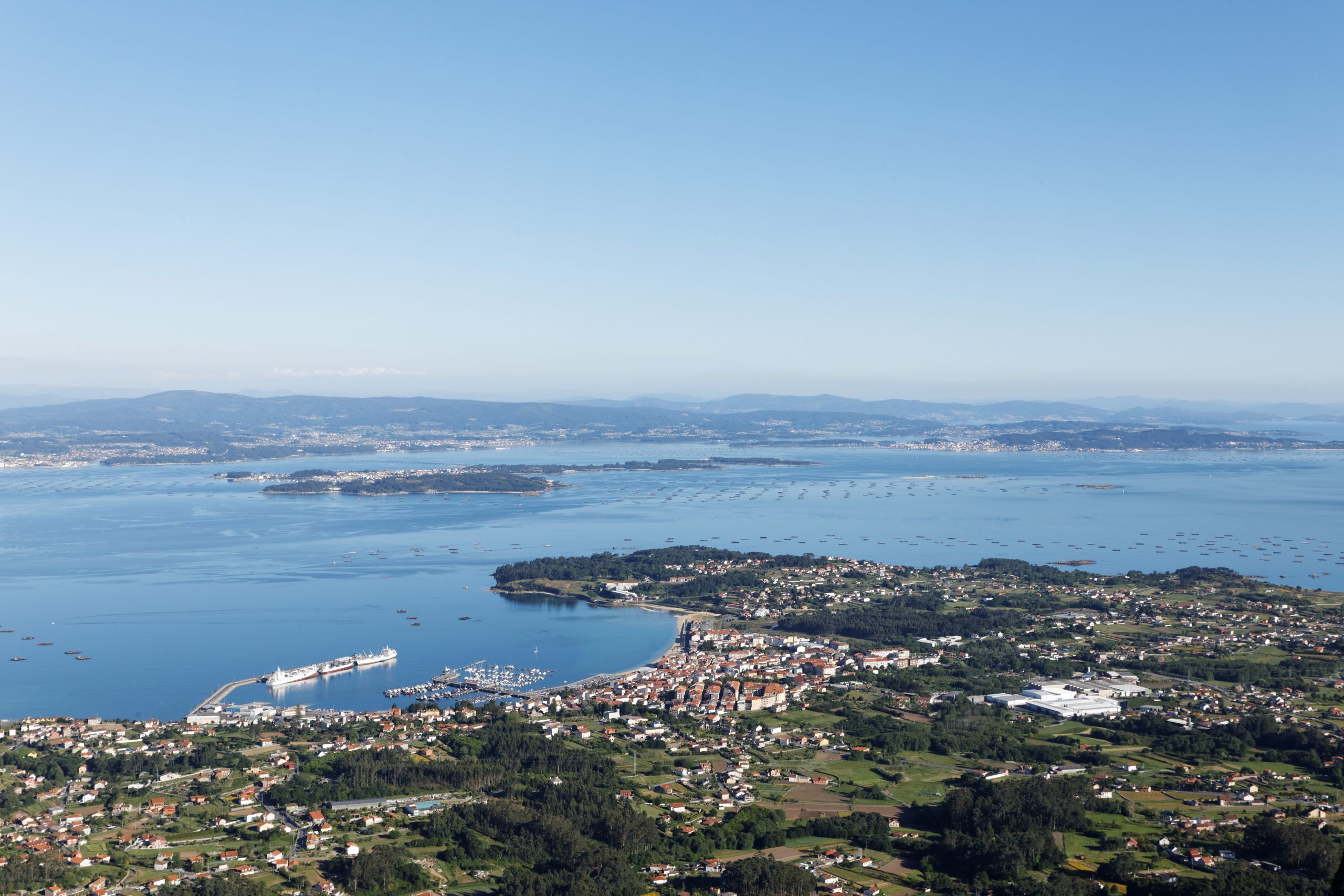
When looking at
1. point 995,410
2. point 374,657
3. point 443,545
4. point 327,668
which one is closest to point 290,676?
point 327,668

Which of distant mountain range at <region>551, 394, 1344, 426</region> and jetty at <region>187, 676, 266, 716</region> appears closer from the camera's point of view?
jetty at <region>187, 676, 266, 716</region>

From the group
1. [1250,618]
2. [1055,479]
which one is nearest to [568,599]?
[1250,618]

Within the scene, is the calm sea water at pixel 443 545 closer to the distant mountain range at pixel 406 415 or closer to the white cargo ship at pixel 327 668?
the white cargo ship at pixel 327 668

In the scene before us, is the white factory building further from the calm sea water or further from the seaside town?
the calm sea water

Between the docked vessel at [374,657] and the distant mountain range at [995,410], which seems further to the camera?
the distant mountain range at [995,410]

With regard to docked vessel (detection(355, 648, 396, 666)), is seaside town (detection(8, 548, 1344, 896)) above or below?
above

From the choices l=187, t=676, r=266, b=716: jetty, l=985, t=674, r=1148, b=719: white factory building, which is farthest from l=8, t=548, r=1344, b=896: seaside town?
l=187, t=676, r=266, b=716: jetty

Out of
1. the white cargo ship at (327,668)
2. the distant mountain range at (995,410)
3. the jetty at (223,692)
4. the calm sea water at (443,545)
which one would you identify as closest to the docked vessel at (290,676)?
the white cargo ship at (327,668)
